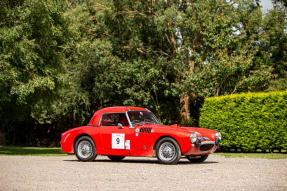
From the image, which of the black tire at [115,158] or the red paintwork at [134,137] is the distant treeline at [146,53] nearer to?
the red paintwork at [134,137]

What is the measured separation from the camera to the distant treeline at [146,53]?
20109mm

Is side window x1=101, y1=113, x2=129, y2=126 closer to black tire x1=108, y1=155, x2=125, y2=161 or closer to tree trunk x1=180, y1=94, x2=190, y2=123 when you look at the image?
black tire x1=108, y1=155, x2=125, y2=161

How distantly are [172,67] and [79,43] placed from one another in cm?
637

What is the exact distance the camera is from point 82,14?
2664cm

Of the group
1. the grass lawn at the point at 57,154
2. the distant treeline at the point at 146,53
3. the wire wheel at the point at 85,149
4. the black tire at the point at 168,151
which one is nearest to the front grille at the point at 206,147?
the black tire at the point at 168,151

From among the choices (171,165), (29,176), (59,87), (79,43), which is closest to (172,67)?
(79,43)

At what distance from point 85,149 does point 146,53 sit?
15200mm

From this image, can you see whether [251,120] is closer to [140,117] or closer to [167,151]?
[140,117]

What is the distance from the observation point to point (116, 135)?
12430 mm

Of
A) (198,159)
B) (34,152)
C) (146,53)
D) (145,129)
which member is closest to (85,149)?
(145,129)

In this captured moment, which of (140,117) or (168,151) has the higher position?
(140,117)

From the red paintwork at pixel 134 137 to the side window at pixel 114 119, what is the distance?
0.44 ft

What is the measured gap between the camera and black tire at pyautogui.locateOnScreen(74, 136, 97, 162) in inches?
505

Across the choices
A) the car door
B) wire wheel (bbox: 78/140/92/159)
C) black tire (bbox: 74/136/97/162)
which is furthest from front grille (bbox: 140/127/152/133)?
wire wheel (bbox: 78/140/92/159)
